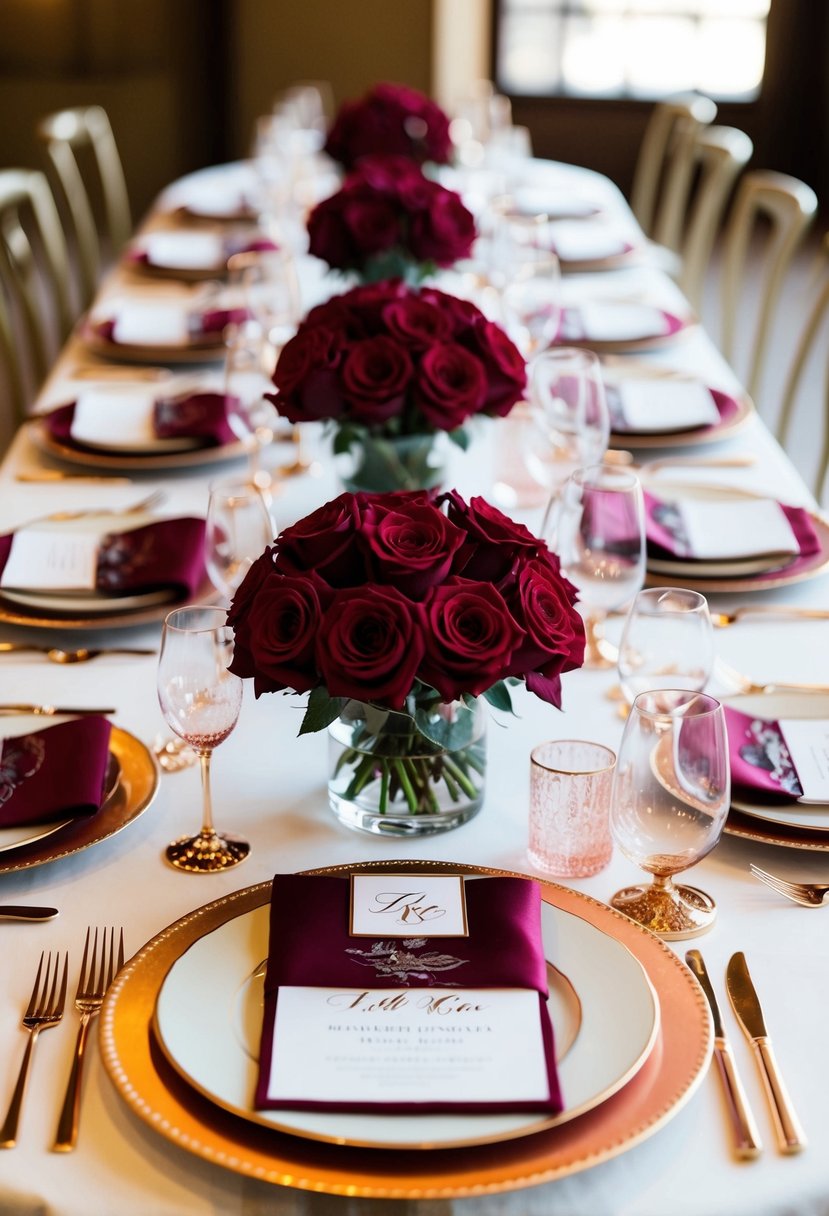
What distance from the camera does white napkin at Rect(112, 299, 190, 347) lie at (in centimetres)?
247

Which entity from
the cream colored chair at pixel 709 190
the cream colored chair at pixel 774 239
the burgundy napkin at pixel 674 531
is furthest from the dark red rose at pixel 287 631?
the cream colored chair at pixel 709 190

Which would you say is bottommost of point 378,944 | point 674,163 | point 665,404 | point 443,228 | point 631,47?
point 631,47

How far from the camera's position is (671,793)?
3.31 ft

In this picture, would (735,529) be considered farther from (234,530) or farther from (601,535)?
(234,530)

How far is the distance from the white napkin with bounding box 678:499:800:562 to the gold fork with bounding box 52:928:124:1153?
86 cm

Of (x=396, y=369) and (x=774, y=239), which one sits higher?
(x=396, y=369)

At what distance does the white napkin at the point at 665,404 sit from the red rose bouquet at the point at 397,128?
97 centimetres

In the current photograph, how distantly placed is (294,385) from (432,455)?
0.37m

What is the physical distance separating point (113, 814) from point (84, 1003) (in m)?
0.24

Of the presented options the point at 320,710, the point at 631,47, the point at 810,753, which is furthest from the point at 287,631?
the point at 631,47

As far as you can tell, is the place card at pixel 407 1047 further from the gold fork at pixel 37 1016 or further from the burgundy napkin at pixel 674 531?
the burgundy napkin at pixel 674 531

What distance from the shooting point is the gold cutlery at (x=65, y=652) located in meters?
1.48

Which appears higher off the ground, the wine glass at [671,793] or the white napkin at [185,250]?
the wine glass at [671,793]

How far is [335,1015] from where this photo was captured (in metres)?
0.90
